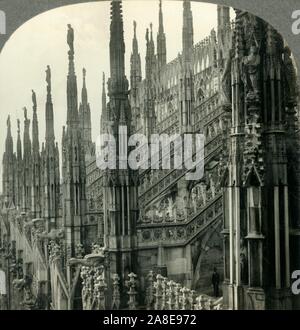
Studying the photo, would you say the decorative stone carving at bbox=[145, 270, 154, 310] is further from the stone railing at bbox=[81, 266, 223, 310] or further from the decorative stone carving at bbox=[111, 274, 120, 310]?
the decorative stone carving at bbox=[111, 274, 120, 310]

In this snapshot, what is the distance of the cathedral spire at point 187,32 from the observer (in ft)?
21.2

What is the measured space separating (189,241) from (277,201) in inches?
48.0

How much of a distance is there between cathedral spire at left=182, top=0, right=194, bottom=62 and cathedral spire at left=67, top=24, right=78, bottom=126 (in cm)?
131

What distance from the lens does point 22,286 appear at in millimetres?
7254

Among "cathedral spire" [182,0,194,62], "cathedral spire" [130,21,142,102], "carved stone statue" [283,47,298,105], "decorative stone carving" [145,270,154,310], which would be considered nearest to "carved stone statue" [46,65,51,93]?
"cathedral spire" [130,21,142,102]

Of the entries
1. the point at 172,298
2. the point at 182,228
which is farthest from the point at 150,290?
the point at 182,228

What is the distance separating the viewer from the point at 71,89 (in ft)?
23.1

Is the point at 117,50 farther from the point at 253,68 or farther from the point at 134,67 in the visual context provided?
the point at 253,68

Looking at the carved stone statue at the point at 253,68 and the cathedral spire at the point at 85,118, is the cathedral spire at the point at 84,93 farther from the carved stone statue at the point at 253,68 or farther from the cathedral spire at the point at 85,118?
the carved stone statue at the point at 253,68

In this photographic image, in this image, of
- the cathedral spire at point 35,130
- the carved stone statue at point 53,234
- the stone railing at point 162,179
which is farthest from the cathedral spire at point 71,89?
the carved stone statue at point 53,234

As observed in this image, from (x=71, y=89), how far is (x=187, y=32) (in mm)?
1588

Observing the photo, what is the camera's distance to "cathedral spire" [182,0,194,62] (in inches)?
255
